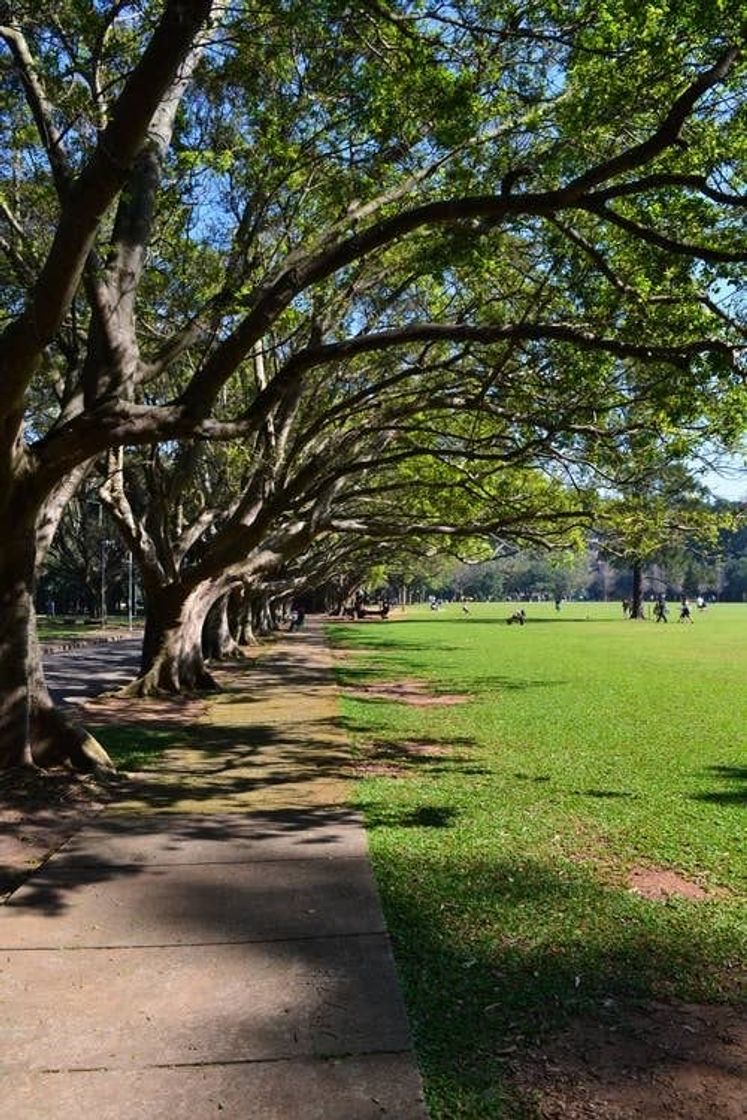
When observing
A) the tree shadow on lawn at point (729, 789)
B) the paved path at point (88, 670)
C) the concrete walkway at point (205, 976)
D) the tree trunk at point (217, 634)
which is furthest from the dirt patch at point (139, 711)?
the tree trunk at point (217, 634)

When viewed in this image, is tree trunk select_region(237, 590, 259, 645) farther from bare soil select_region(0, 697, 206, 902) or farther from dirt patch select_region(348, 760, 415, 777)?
bare soil select_region(0, 697, 206, 902)

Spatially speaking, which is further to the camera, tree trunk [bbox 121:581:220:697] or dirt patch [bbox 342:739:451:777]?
tree trunk [bbox 121:581:220:697]

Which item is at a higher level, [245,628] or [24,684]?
[24,684]

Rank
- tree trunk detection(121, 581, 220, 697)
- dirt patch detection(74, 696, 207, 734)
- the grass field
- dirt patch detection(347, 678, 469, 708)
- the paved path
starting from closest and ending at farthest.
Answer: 1. the grass field
2. dirt patch detection(74, 696, 207, 734)
3. tree trunk detection(121, 581, 220, 697)
4. dirt patch detection(347, 678, 469, 708)
5. the paved path

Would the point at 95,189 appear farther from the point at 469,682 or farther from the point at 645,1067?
the point at 469,682

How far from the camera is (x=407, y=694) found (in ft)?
64.1

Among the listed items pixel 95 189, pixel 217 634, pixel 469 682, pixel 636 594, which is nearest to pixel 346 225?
pixel 95 189

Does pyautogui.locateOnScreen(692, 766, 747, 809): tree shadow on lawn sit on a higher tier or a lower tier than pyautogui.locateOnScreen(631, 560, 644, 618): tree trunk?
lower

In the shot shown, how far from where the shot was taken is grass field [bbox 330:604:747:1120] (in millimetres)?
4258

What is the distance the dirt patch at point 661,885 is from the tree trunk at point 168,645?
1220 centimetres

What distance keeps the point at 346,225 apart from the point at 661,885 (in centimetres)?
732

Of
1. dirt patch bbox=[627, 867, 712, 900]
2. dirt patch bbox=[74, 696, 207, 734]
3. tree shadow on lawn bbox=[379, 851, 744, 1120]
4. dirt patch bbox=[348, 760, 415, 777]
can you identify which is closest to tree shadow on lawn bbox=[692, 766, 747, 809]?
dirt patch bbox=[627, 867, 712, 900]

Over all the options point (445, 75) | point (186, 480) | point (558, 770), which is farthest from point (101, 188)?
point (186, 480)

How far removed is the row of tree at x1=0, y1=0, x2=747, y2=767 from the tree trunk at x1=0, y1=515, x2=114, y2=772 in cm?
2
